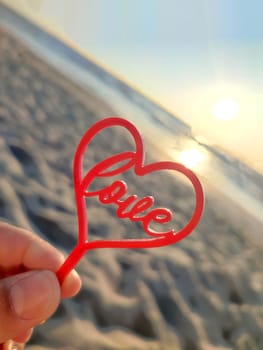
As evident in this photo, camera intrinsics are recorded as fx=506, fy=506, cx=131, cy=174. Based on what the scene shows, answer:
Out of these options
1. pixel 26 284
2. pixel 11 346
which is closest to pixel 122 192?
pixel 26 284

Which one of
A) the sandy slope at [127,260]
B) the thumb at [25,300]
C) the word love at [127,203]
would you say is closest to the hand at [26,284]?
the thumb at [25,300]

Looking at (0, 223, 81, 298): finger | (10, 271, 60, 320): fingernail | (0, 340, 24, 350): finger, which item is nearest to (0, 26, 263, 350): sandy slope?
(0, 340, 24, 350): finger

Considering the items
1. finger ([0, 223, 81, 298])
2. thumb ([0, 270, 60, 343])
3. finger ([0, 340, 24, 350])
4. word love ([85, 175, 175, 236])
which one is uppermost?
word love ([85, 175, 175, 236])

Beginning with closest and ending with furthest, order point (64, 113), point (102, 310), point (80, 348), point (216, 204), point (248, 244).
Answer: point (80, 348), point (102, 310), point (248, 244), point (216, 204), point (64, 113)

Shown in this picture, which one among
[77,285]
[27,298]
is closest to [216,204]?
[77,285]

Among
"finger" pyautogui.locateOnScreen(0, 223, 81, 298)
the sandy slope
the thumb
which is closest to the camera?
the thumb

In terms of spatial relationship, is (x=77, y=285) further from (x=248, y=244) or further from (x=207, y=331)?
(x=248, y=244)

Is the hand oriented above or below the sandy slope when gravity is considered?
below

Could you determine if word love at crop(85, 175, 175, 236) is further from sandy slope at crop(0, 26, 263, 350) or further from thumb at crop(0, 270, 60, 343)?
sandy slope at crop(0, 26, 263, 350)

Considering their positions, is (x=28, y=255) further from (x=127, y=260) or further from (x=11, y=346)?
(x=127, y=260)
